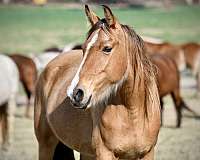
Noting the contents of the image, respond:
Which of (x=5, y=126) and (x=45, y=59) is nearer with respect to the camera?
(x=5, y=126)

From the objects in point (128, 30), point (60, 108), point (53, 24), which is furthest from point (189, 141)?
point (53, 24)

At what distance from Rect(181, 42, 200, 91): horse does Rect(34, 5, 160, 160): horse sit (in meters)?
9.55

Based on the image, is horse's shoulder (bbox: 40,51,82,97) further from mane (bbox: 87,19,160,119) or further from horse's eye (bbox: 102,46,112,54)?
horse's eye (bbox: 102,46,112,54)

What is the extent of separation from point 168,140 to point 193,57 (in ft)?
20.2

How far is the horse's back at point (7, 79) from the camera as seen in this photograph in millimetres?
8766

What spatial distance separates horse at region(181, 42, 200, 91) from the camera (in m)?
14.0

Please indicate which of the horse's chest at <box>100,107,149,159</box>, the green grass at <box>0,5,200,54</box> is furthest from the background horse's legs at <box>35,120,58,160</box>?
the green grass at <box>0,5,200,54</box>

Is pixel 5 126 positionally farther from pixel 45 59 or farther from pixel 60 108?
pixel 45 59

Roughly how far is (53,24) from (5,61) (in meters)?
6.83

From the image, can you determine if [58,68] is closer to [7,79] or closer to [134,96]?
[134,96]

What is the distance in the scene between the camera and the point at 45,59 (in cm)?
1327

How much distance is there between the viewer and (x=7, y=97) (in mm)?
8797

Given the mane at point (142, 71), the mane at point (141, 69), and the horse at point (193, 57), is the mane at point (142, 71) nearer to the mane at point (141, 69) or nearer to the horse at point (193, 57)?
→ the mane at point (141, 69)

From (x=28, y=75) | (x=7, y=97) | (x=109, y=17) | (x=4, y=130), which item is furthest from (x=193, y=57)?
(x=109, y=17)
